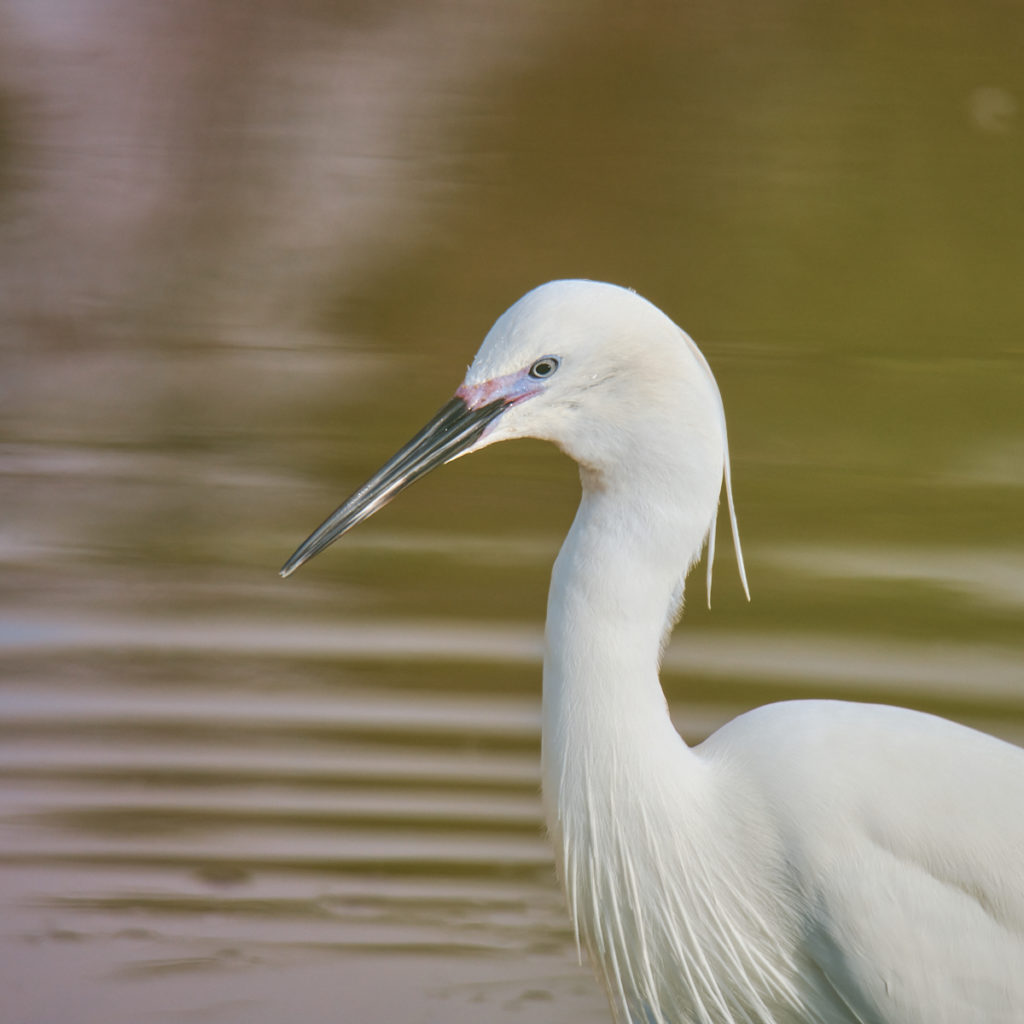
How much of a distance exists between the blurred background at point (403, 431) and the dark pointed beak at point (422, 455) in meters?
0.85

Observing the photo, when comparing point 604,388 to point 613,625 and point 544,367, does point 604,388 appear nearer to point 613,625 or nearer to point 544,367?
point 544,367

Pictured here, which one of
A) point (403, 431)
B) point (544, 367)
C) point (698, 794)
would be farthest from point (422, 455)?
point (403, 431)

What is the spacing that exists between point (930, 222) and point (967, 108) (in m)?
0.67

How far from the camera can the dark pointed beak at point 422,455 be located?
1.51 meters

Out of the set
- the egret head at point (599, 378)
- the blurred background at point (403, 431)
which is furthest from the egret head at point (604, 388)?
the blurred background at point (403, 431)

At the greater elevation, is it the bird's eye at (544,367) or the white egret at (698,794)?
the bird's eye at (544,367)

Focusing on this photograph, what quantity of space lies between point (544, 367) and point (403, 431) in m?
2.59

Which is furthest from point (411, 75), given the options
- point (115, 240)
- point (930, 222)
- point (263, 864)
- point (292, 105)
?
point (263, 864)

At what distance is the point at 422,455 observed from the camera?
154cm

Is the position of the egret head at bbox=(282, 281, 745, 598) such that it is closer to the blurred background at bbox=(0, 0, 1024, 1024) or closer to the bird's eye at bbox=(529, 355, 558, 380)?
the bird's eye at bbox=(529, 355, 558, 380)

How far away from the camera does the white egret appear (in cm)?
149

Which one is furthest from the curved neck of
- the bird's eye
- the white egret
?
the bird's eye

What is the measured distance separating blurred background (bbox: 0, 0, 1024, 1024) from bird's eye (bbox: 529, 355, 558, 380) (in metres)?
1.02

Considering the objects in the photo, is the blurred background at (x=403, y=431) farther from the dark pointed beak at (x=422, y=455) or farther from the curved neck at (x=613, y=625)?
the dark pointed beak at (x=422, y=455)
